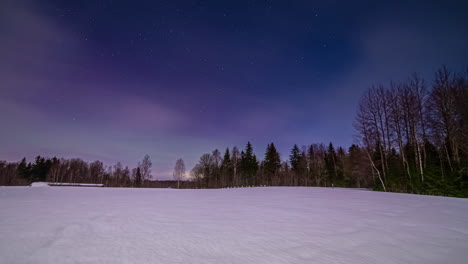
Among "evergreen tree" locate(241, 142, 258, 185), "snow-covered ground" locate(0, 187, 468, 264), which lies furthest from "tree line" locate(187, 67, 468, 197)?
"evergreen tree" locate(241, 142, 258, 185)

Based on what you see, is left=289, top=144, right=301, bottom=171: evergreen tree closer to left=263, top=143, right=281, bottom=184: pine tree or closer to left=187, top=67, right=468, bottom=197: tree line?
left=263, top=143, right=281, bottom=184: pine tree

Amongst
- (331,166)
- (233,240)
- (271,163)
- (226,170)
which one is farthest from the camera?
(226,170)

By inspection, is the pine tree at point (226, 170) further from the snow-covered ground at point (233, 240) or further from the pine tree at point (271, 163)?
the snow-covered ground at point (233, 240)

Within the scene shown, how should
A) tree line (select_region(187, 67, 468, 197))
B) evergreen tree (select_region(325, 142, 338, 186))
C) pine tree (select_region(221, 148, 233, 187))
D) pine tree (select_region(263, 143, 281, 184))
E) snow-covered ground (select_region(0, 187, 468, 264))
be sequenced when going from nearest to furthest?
snow-covered ground (select_region(0, 187, 468, 264)) < tree line (select_region(187, 67, 468, 197)) < evergreen tree (select_region(325, 142, 338, 186)) < pine tree (select_region(263, 143, 281, 184)) < pine tree (select_region(221, 148, 233, 187))

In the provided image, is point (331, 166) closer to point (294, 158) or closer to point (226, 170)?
point (294, 158)

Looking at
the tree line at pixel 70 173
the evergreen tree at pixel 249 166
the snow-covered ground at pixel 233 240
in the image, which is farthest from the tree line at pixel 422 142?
the tree line at pixel 70 173

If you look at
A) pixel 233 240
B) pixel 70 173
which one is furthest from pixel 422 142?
pixel 70 173

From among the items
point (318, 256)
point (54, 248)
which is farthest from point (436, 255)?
point (54, 248)

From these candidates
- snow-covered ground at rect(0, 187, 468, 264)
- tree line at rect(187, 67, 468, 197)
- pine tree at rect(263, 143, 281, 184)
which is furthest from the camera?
pine tree at rect(263, 143, 281, 184)

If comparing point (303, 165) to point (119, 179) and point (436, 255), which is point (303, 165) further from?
point (119, 179)

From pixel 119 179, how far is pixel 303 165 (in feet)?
190

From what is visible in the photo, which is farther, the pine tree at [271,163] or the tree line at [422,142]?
the pine tree at [271,163]

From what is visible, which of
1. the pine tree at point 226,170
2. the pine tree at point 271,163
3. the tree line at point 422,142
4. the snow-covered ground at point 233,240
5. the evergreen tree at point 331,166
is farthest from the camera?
the pine tree at point 226,170

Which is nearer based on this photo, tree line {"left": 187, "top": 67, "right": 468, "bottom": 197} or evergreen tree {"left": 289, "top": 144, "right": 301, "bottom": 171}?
tree line {"left": 187, "top": 67, "right": 468, "bottom": 197}
